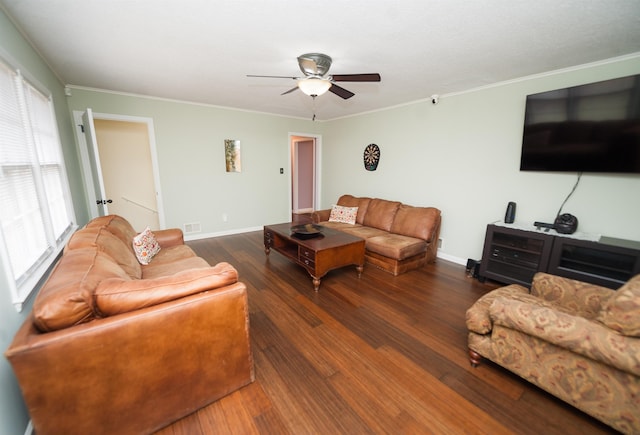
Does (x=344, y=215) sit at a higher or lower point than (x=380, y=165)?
lower

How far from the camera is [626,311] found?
4.19 ft

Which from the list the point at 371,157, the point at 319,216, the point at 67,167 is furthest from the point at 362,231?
the point at 67,167

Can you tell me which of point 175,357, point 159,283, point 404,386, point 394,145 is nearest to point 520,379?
point 404,386

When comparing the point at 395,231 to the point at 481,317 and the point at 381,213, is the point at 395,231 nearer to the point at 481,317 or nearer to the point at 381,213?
the point at 381,213

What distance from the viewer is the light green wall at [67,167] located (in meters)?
1.20

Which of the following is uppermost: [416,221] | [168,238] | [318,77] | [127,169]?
[318,77]

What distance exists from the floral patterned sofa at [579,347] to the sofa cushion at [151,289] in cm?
180

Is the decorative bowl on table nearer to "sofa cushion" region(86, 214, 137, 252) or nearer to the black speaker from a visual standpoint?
"sofa cushion" region(86, 214, 137, 252)

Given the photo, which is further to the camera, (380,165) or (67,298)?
(380,165)

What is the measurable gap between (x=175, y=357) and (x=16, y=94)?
89.4 inches

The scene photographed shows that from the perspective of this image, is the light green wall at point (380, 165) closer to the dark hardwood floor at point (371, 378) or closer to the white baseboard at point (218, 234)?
the white baseboard at point (218, 234)

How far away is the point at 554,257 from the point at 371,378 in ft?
7.90

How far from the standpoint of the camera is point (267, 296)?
2828 mm

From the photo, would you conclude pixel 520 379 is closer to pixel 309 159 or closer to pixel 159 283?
pixel 159 283
